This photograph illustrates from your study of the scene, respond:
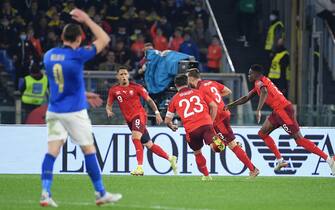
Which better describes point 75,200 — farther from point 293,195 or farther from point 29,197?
point 293,195

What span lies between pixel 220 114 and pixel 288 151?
10.5 ft

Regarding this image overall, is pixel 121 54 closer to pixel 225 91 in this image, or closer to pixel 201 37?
pixel 201 37

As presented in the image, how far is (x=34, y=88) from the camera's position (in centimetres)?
2662

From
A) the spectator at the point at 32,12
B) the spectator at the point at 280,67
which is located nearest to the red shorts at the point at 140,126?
the spectator at the point at 280,67

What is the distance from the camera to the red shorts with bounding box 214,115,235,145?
2133 centimetres

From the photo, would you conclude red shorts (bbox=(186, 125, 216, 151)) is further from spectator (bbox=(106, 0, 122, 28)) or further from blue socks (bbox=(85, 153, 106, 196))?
spectator (bbox=(106, 0, 122, 28))

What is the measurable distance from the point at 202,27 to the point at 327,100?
3754mm

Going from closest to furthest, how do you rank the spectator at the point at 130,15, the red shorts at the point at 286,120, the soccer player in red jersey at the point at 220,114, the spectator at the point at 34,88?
the soccer player in red jersey at the point at 220,114 < the red shorts at the point at 286,120 < the spectator at the point at 34,88 < the spectator at the point at 130,15

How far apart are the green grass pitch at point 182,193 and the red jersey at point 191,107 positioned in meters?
0.98

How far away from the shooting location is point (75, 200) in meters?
15.9

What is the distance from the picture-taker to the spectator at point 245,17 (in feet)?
108

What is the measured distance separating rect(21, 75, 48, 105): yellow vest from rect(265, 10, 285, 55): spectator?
6.93 meters

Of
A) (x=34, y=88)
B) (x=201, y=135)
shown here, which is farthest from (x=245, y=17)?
(x=201, y=135)

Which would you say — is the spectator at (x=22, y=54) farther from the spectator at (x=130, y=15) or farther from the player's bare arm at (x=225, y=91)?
the player's bare arm at (x=225, y=91)
